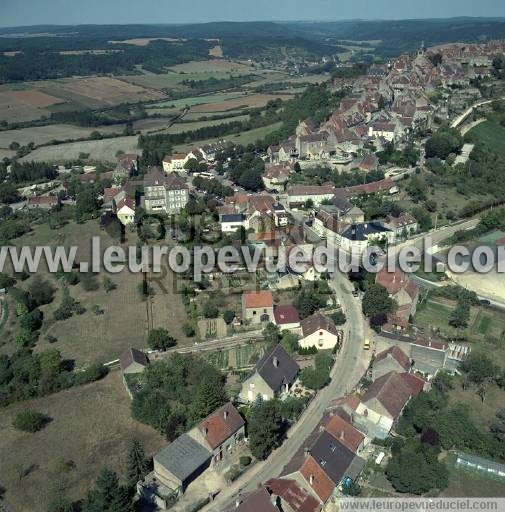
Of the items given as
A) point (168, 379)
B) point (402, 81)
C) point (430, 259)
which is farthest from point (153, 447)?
point (402, 81)

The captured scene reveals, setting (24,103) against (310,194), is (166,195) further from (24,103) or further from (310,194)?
(24,103)

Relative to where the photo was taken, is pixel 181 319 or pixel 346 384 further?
pixel 181 319

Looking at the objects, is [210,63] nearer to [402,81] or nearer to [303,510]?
[402,81]

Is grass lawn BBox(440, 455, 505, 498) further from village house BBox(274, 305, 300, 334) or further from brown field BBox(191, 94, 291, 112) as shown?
brown field BBox(191, 94, 291, 112)

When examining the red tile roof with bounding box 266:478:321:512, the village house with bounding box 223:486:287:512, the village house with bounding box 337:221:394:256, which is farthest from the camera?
the village house with bounding box 337:221:394:256

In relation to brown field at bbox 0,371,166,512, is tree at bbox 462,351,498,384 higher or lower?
higher

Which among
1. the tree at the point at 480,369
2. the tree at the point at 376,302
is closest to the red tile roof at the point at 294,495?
the tree at the point at 480,369

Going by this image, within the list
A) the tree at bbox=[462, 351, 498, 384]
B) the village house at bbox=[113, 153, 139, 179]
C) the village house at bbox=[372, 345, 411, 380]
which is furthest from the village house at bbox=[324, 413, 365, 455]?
the village house at bbox=[113, 153, 139, 179]
